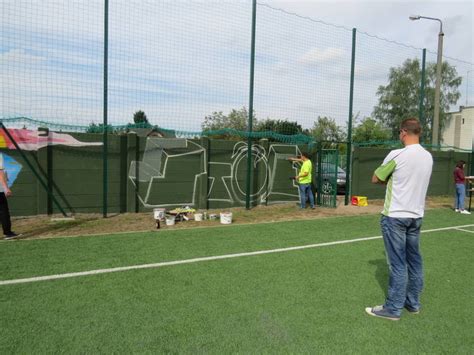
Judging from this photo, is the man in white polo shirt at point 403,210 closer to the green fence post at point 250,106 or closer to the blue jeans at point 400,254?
the blue jeans at point 400,254

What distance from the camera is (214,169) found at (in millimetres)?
10570

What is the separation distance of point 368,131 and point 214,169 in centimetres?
3212

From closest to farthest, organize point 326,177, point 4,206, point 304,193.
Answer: point 4,206
point 304,193
point 326,177

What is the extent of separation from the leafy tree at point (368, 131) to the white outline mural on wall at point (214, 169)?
26344 millimetres

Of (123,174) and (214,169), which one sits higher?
(214,169)

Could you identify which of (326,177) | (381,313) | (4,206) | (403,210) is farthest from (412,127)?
(326,177)

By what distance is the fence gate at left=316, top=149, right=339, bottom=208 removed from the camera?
12070 millimetres

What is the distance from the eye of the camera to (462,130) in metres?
44.2

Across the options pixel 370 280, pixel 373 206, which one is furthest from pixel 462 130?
pixel 370 280

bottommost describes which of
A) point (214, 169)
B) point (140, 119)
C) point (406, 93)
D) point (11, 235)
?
point (11, 235)

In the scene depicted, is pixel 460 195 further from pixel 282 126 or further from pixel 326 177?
pixel 282 126

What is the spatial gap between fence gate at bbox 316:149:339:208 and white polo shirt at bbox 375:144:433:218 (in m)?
8.26

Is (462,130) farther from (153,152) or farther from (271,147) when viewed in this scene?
(153,152)

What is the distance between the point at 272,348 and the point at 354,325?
92cm
